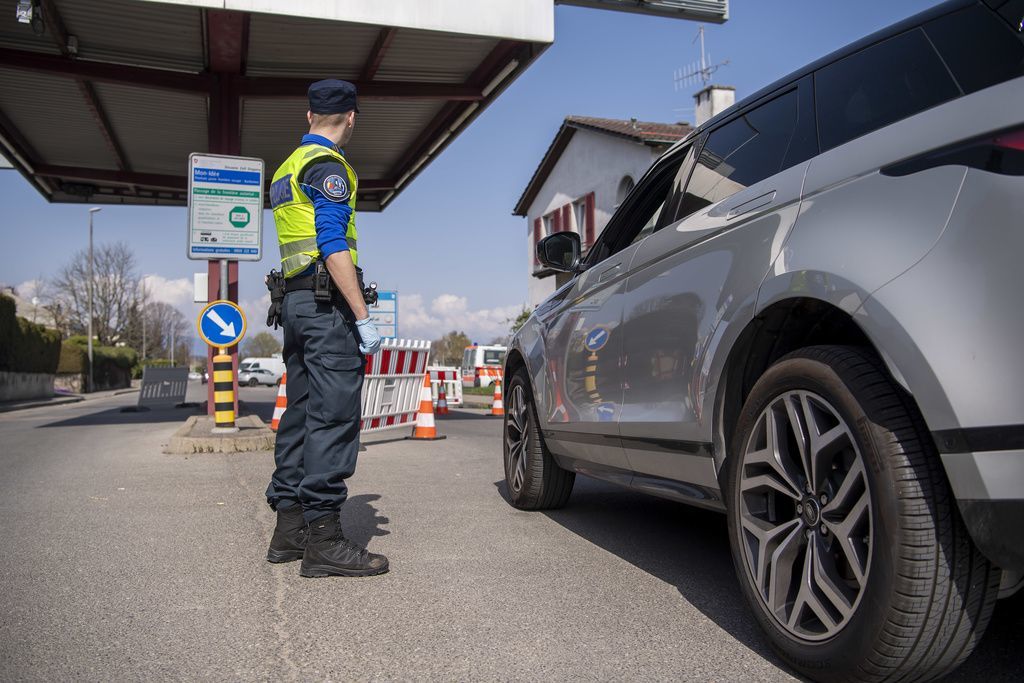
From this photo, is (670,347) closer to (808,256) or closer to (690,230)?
(690,230)

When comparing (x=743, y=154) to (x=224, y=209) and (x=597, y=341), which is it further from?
(x=224, y=209)

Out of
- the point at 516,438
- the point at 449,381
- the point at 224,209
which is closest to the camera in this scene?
the point at 516,438

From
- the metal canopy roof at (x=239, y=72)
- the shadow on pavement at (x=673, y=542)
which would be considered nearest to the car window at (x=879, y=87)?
the shadow on pavement at (x=673, y=542)

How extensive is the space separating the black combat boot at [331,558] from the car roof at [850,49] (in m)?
2.33

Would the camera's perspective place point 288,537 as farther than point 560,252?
No

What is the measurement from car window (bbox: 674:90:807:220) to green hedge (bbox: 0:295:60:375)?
2770 cm

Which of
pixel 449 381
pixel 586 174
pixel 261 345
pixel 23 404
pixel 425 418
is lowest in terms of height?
pixel 23 404

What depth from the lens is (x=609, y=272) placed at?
12.5 ft

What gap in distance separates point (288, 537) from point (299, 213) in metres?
1.49

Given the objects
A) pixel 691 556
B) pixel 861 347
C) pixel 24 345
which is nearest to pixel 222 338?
pixel 691 556

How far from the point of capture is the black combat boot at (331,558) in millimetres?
3514

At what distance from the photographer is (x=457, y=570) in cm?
358

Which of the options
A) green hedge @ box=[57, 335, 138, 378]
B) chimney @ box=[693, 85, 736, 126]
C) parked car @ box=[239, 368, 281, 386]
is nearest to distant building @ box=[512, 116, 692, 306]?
chimney @ box=[693, 85, 736, 126]

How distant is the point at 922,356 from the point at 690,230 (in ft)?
4.36
